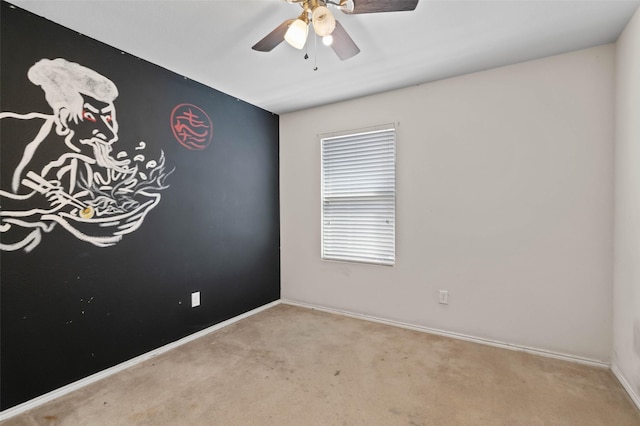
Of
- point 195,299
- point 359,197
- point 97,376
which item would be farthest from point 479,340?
point 97,376

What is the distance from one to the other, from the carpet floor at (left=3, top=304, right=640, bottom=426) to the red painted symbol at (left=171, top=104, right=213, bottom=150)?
1.83 m

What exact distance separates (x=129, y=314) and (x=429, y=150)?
2906 millimetres

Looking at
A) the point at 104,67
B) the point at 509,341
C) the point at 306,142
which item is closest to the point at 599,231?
the point at 509,341

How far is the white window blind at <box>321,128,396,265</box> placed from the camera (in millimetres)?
3045

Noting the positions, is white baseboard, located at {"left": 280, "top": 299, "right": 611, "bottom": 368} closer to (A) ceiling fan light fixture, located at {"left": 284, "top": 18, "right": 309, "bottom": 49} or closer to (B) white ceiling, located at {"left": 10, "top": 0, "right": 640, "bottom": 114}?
(B) white ceiling, located at {"left": 10, "top": 0, "right": 640, "bottom": 114}

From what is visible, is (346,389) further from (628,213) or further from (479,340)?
(628,213)

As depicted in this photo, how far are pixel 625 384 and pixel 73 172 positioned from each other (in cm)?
389

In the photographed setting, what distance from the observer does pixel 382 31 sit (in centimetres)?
200

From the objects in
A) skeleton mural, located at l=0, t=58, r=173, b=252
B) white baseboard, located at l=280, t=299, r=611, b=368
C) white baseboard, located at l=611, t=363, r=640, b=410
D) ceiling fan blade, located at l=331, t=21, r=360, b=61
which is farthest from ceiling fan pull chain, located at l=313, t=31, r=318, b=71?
white baseboard, located at l=611, t=363, r=640, b=410

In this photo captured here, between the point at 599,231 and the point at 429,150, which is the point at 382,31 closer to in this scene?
the point at 429,150

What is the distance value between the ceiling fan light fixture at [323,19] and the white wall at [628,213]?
191cm

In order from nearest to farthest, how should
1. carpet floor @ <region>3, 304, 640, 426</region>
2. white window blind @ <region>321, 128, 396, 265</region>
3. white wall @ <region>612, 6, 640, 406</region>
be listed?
carpet floor @ <region>3, 304, 640, 426</region>, white wall @ <region>612, 6, 640, 406</region>, white window blind @ <region>321, 128, 396, 265</region>

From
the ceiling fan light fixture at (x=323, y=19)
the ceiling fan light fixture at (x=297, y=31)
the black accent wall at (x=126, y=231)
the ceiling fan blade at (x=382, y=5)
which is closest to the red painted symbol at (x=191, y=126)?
the black accent wall at (x=126, y=231)

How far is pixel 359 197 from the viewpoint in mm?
3203
